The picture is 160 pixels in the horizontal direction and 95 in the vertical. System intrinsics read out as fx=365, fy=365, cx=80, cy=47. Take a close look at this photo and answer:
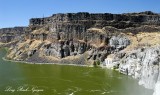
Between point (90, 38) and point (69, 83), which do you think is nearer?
point (69, 83)

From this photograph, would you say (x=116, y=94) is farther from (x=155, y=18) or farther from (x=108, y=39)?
(x=155, y=18)

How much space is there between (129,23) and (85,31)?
21.6m

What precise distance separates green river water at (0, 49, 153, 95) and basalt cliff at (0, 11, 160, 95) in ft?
46.9

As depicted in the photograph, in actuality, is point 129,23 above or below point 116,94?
above

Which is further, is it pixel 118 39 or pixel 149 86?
pixel 118 39

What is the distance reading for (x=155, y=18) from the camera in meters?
155

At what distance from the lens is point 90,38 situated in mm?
137875

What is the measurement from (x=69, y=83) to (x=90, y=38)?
A: 55.9 m

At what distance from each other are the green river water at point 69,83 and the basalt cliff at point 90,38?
14.3 metres

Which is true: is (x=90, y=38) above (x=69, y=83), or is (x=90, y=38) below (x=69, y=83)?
above

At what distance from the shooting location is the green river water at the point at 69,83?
71969 mm

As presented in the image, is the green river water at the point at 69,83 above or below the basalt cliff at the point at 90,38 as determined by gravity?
below

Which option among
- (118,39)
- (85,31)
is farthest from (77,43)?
(118,39)

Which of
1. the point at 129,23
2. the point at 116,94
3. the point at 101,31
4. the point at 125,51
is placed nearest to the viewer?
the point at 116,94
